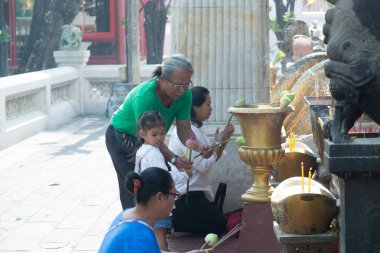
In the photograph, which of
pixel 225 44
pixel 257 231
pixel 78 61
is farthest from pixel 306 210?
pixel 78 61

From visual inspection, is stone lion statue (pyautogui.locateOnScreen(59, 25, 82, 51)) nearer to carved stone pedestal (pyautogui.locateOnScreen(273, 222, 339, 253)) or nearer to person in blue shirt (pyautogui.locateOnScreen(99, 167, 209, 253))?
carved stone pedestal (pyautogui.locateOnScreen(273, 222, 339, 253))

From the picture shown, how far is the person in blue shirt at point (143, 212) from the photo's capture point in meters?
4.23

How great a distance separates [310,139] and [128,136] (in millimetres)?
2086

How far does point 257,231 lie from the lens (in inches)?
273

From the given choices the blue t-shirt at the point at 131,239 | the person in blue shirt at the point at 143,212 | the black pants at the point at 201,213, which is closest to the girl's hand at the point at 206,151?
the black pants at the point at 201,213

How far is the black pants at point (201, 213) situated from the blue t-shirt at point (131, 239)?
3177 mm

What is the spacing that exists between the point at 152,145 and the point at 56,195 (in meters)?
4.40

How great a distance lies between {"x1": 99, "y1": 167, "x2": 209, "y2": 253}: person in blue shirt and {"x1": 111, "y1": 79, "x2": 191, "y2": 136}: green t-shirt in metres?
2.06

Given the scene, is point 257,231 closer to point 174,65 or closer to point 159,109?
point 159,109

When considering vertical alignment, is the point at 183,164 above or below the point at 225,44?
below

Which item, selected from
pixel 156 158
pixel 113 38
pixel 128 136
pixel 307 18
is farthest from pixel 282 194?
→ pixel 307 18

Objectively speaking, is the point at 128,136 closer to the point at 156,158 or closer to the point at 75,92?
the point at 156,158

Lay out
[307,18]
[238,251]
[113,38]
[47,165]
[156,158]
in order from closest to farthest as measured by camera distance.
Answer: [156,158], [238,251], [47,165], [113,38], [307,18]

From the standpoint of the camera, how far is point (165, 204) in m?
4.50
